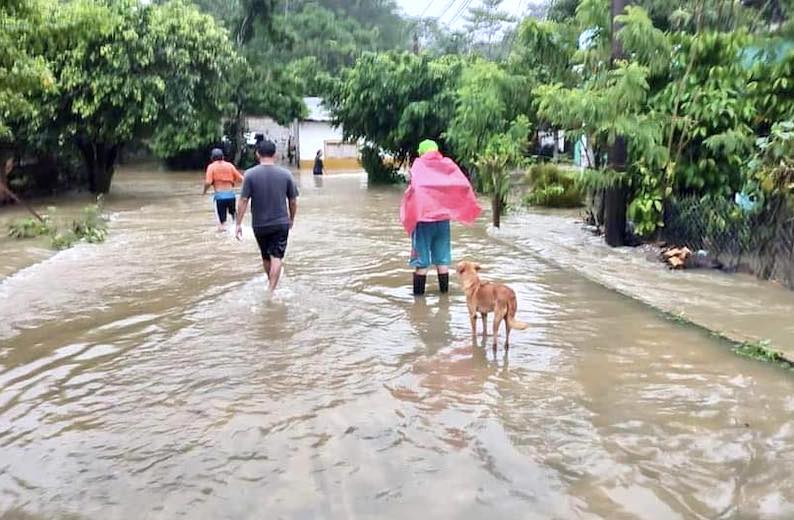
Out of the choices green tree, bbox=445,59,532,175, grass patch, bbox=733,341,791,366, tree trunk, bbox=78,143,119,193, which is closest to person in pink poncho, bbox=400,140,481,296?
grass patch, bbox=733,341,791,366

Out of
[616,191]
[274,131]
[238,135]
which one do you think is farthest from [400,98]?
[274,131]

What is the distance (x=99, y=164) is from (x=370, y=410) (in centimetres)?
2169

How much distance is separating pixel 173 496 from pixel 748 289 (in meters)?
7.17

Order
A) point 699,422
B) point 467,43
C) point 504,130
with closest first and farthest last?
1. point 699,422
2. point 504,130
3. point 467,43

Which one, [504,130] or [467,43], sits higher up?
[467,43]

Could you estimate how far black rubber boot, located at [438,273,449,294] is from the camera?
877 cm

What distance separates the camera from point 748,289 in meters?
8.84

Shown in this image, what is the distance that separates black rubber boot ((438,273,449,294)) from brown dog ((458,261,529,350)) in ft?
5.88

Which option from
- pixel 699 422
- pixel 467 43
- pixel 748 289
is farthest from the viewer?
pixel 467 43

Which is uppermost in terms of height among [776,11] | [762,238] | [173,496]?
[776,11]

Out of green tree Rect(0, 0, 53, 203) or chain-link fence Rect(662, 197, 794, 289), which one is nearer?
green tree Rect(0, 0, 53, 203)

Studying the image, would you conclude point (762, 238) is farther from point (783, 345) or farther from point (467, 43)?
point (467, 43)

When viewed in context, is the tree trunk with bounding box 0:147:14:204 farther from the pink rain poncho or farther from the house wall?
the house wall

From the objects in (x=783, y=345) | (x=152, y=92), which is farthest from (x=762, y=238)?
(x=152, y=92)
